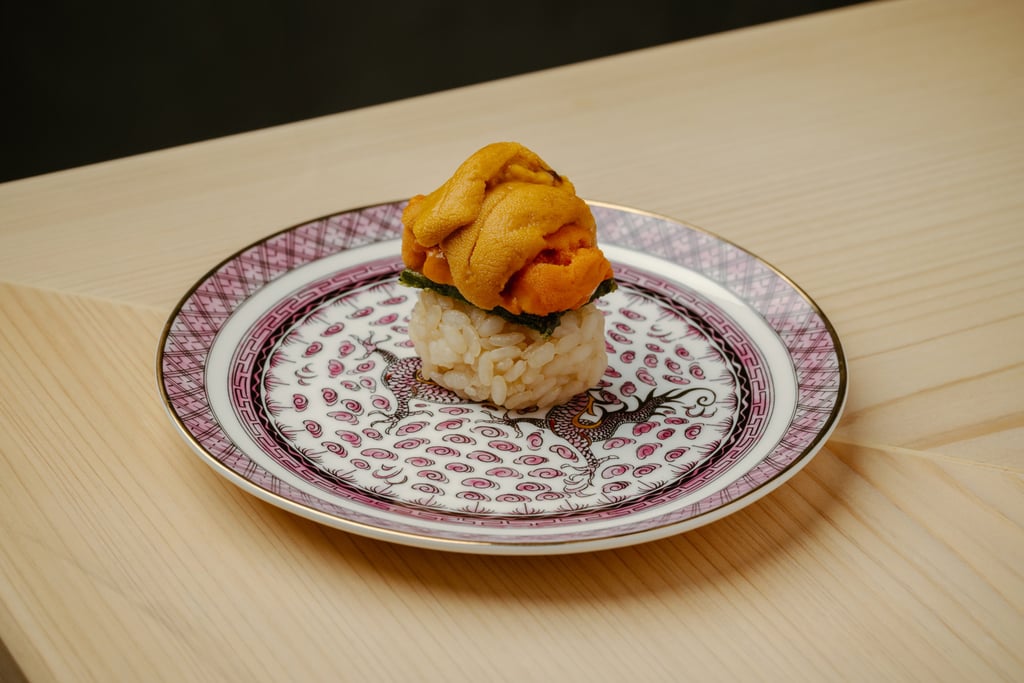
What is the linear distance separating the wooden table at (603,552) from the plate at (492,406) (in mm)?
76

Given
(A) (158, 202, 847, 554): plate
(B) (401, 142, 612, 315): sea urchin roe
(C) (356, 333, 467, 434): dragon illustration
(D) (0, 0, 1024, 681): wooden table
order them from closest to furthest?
(D) (0, 0, 1024, 681): wooden table, (A) (158, 202, 847, 554): plate, (B) (401, 142, 612, 315): sea urchin roe, (C) (356, 333, 467, 434): dragon illustration

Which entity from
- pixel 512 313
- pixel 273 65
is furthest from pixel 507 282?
pixel 273 65

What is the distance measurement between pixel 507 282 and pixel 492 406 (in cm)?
21

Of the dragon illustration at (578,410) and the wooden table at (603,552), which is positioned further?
the dragon illustration at (578,410)

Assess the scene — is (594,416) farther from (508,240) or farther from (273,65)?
(273,65)

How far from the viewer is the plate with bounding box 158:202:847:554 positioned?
3.85 feet

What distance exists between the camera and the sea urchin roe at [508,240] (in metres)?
1.33

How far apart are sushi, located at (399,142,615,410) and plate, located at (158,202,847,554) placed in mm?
58

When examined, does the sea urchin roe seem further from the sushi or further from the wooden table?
the wooden table

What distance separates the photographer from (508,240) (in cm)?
132

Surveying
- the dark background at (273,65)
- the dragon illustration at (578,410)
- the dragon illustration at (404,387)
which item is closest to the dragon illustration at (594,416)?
the dragon illustration at (578,410)

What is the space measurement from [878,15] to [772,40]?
40 centimetres

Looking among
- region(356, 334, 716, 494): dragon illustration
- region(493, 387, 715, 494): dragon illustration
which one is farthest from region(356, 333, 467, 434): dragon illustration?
region(493, 387, 715, 494): dragon illustration

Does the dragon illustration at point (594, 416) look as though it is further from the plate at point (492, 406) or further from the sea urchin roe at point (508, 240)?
the sea urchin roe at point (508, 240)
